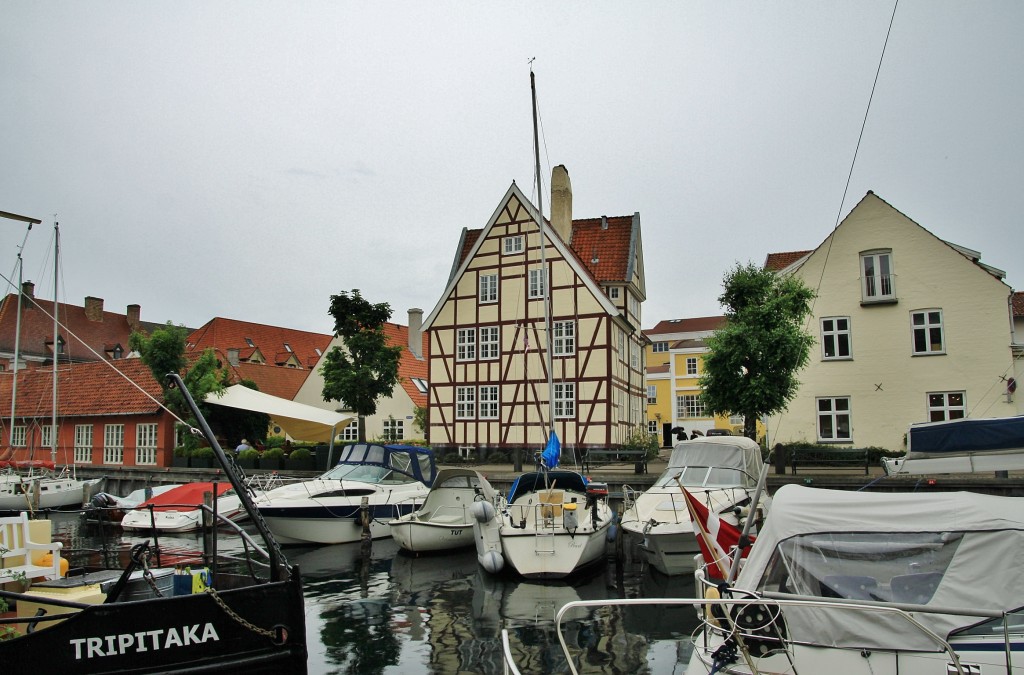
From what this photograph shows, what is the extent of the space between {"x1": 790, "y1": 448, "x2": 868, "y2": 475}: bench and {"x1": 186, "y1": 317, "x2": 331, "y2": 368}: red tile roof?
44650mm

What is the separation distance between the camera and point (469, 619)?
12570 millimetres

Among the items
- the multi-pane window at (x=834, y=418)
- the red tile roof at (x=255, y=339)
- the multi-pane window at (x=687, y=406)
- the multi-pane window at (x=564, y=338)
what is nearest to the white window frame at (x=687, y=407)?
the multi-pane window at (x=687, y=406)

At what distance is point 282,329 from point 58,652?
6481cm

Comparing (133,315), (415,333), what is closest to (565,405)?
(415,333)

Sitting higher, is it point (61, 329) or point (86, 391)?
point (61, 329)

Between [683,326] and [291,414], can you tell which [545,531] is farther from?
[683,326]

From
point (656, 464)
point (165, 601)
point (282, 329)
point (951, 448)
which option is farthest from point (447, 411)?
point (282, 329)

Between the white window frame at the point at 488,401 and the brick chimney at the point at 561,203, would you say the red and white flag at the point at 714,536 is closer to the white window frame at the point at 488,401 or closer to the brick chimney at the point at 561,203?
the white window frame at the point at 488,401

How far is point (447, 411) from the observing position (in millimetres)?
34844

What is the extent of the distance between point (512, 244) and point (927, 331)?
659 inches

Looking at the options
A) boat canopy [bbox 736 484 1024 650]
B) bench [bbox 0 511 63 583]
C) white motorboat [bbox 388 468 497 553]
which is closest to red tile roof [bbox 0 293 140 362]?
white motorboat [bbox 388 468 497 553]

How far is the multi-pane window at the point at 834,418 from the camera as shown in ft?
93.8

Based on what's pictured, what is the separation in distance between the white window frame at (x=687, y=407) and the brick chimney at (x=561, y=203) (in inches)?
719

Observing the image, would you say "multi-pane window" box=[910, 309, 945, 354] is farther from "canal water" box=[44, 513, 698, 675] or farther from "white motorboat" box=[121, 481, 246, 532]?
"white motorboat" box=[121, 481, 246, 532]
